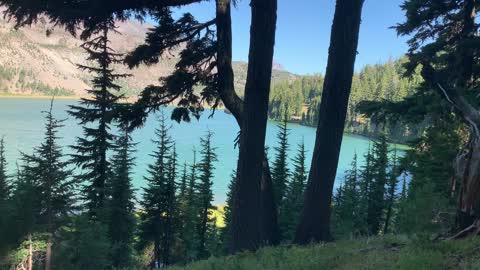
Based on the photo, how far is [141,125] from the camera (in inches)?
288

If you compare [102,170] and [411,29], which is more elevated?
[411,29]

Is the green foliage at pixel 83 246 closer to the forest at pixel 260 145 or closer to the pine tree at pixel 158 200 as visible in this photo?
the forest at pixel 260 145

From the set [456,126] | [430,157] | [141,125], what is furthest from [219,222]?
[141,125]

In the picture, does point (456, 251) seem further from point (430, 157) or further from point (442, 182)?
point (430, 157)

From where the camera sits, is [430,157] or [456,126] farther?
[430,157]

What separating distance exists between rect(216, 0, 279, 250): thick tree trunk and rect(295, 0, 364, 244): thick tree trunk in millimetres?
614

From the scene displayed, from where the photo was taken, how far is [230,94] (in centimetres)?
673

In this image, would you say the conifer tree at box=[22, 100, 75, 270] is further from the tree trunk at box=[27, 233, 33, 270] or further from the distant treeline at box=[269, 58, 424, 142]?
the distant treeline at box=[269, 58, 424, 142]

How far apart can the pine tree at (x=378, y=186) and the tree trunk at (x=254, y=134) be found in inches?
897

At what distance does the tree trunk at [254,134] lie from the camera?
593 cm

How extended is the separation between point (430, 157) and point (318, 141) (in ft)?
33.2

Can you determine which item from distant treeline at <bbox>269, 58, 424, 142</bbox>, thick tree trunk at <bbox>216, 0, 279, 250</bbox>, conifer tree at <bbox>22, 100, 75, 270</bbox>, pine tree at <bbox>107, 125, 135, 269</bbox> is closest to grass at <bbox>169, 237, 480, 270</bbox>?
thick tree trunk at <bbox>216, 0, 279, 250</bbox>

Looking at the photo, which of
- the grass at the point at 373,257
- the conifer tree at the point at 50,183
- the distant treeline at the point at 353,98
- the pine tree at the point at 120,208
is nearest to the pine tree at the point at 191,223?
the pine tree at the point at 120,208

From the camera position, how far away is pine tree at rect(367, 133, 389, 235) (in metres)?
27.3
